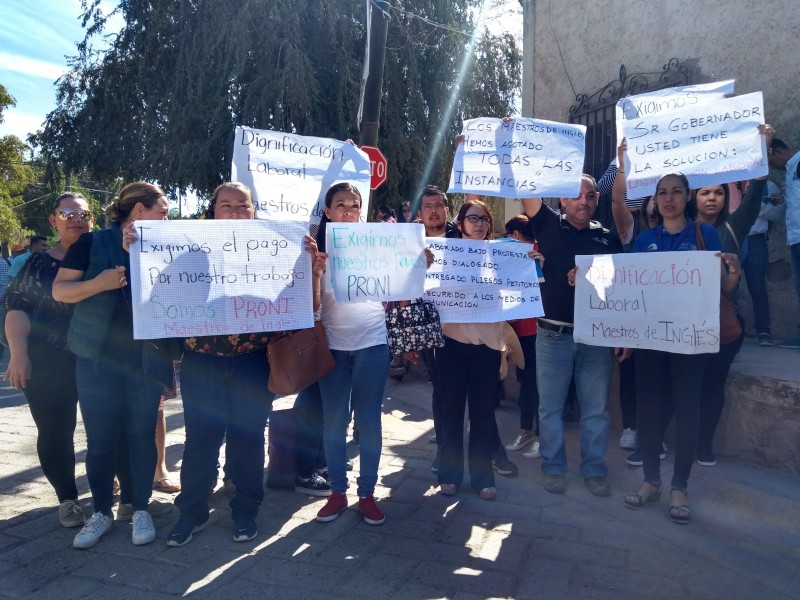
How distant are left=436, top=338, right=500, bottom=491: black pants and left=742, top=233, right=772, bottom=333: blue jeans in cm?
321

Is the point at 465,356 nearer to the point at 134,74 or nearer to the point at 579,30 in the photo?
the point at 579,30

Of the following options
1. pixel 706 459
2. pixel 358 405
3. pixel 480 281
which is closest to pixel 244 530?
pixel 358 405

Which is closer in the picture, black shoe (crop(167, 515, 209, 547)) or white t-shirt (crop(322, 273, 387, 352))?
black shoe (crop(167, 515, 209, 547))

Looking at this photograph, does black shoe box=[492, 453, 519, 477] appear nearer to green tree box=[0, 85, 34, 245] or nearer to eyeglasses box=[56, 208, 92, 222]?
eyeglasses box=[56, 208, 92, 222]

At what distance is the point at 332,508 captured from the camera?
12.9 ft

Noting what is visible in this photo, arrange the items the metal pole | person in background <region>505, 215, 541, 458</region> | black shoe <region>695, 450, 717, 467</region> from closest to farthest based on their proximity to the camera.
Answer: black shoe <region>695, 450, 717, 467</region> < person in background <region>505, 215, 541, 458</region> < the metal pole

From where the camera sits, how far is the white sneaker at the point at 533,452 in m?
5.10

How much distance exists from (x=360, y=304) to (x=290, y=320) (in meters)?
0.46

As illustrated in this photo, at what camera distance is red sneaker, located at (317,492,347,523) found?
12.8 feet

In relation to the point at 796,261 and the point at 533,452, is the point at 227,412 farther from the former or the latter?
the point at 796,261

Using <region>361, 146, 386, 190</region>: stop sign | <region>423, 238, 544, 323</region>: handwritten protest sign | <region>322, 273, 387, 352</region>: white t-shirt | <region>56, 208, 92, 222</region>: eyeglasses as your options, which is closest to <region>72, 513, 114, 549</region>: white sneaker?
<region>322, 273, 387, 352</region>: white t-shirt

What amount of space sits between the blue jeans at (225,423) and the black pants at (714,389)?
9.24 ft

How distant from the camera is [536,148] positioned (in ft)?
14.1

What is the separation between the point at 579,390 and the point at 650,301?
0.81 meters
